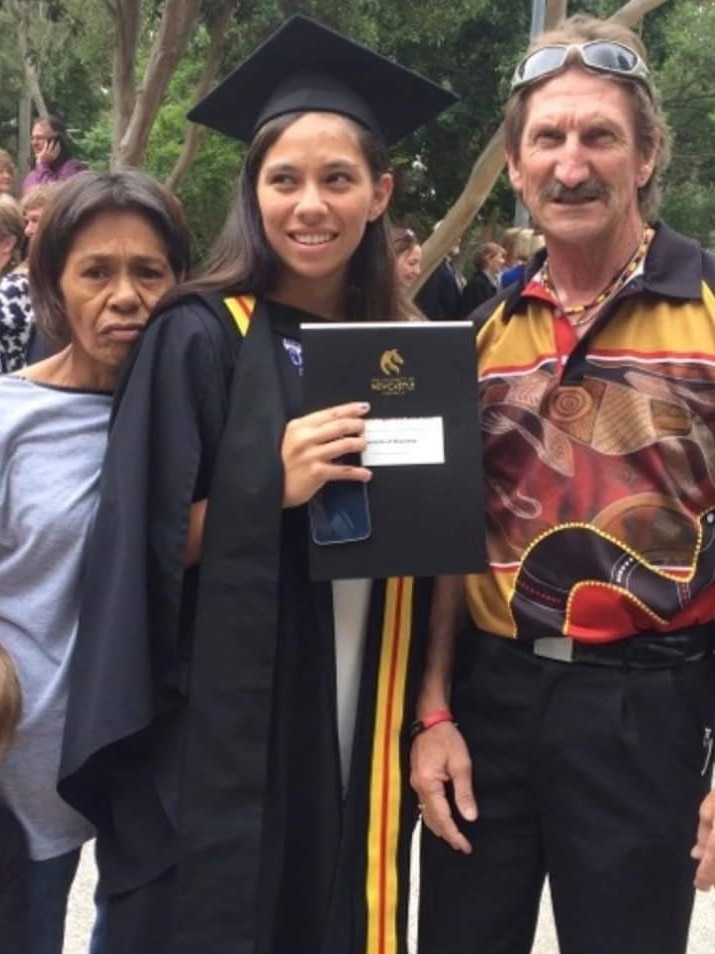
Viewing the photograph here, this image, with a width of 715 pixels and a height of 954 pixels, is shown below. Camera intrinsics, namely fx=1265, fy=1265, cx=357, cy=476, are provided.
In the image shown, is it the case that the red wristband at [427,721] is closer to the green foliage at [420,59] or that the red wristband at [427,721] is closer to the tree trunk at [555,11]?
the tree trunk at [555,11]

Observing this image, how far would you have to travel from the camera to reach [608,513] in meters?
2.10

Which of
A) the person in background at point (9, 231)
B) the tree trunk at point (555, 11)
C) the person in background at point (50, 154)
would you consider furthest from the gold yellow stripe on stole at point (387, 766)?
the person in background at point (50, 154)

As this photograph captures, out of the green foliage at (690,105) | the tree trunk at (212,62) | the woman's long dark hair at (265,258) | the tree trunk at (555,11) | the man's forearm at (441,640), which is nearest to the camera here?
the woman's long dark hair at (265,258)

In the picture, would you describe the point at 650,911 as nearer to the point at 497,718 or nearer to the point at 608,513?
the point at 497,718

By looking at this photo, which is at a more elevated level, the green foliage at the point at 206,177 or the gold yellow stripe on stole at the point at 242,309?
the green foliage at the point at 206,177

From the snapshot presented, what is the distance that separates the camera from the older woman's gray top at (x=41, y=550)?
6.97 ft

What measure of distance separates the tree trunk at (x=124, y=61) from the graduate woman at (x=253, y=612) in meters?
9.35

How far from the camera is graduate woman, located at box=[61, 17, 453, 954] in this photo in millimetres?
2033

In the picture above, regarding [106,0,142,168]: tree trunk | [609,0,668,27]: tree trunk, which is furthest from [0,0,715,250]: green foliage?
[609,0,668,27]: tree trunk

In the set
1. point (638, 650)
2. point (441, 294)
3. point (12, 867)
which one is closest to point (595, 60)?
point (638, 650)

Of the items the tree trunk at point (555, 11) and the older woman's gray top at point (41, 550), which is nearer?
the older woman's gray top at point (41, 550)

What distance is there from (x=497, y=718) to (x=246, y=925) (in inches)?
21.9

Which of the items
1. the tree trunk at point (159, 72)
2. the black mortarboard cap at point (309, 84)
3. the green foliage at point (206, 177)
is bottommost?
the black mortarboard cap at point (309, 84)

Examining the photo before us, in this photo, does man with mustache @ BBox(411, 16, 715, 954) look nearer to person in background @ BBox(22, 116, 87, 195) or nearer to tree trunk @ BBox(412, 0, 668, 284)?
tree trunk @ BBox(412, 0, 668, 284)
